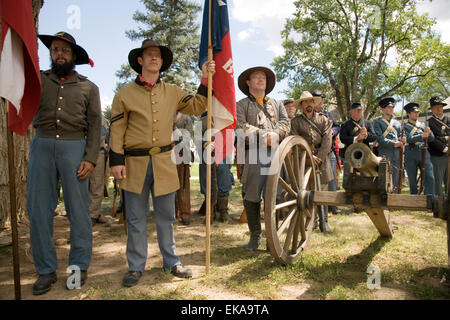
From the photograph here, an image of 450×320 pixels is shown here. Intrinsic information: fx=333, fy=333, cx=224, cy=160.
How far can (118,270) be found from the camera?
3510 mm

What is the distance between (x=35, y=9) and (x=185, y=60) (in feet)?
60.5

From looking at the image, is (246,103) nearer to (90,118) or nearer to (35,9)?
(90,118)

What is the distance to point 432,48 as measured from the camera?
20.5m

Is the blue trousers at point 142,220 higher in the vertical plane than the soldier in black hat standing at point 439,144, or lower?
lower

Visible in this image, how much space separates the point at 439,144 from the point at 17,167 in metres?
7.49

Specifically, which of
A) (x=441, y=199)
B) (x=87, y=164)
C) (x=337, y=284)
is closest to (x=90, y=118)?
(x=87, y=164)

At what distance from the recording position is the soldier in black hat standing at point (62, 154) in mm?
3057

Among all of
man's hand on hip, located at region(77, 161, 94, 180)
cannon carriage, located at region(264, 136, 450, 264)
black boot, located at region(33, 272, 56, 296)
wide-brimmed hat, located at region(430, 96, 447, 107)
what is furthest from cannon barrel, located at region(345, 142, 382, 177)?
wide-brimmed hat, located at region(430, 96, 447, 107)

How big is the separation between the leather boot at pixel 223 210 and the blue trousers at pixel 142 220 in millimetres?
2453

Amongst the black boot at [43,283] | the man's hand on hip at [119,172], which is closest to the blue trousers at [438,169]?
the man's hand on hip at [119,172]

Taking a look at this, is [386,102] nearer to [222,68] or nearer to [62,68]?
[222,68]

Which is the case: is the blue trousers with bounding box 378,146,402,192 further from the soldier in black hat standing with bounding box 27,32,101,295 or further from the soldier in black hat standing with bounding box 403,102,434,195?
A: the soldier in black hat standing with bounding box 27,32,101,295

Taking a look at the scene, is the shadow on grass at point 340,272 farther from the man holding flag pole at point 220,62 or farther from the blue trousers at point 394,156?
the blue trousers at point 394,156

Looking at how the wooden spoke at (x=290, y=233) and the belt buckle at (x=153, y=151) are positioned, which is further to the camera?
the wooden spoke at (x=290, y=233)
